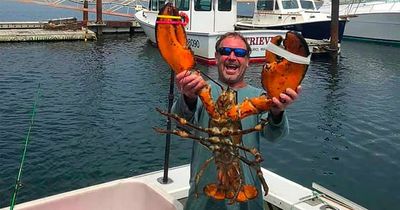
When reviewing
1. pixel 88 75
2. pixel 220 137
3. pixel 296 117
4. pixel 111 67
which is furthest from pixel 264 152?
pixel 111 67

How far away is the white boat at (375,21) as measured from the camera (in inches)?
1609

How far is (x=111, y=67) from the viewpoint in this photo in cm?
2497

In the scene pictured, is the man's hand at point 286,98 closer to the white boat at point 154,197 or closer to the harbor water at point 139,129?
the white boat at point 154,197

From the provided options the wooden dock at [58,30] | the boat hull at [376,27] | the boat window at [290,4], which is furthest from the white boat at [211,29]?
the boat hull at [376,27]

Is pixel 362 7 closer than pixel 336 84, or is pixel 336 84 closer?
pixel 336 84

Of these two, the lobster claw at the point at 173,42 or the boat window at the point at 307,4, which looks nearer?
the lobster claw at the point at 173,42

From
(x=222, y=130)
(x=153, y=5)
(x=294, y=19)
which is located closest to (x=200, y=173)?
(x=222, y=130)

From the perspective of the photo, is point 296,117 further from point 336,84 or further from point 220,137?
point 220,137

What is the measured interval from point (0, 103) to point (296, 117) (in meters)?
11.4

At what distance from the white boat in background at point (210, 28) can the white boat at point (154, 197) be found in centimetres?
1896

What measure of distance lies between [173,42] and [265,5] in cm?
3135

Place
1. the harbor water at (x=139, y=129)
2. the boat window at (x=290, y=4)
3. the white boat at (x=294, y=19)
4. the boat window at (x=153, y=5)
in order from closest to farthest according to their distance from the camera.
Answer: the harbor water at (x=139, y=129) → the white boat at (x=294, y=19) → the boat window at (x=290, y=4) → the boat window at (x=153, y=5)

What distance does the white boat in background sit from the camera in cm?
2464

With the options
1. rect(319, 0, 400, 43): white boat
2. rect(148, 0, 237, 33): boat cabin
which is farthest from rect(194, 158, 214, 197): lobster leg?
rect(319, 0, 400, 43): white boat
